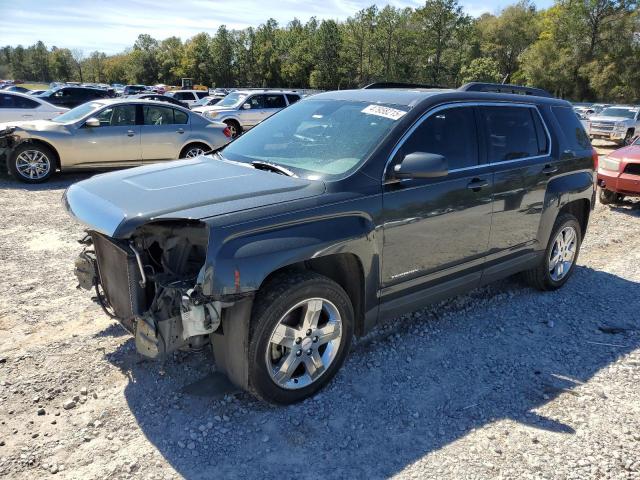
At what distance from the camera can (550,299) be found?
5184 millimetres

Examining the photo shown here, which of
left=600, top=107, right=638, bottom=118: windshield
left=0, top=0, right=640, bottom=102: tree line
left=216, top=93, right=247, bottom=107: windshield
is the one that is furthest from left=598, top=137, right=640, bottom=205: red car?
left=0, top=0, right=640, bottom=102: tree line

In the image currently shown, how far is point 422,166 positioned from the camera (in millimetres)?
3381

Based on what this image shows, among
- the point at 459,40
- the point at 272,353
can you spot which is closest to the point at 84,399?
the point at 272,353

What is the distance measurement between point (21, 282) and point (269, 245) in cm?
341

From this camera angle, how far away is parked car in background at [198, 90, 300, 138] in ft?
57.7

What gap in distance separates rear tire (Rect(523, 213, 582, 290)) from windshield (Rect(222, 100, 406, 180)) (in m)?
2.39

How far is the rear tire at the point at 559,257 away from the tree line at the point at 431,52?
43.3 m

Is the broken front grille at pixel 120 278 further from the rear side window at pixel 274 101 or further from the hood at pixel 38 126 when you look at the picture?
the rear side window at pixel 274 101

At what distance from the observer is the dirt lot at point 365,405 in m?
2.87

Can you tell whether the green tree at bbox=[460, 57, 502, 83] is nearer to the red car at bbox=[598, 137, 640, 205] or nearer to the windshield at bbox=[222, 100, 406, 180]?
the red car at bbox=[598, 137, 640, 205]

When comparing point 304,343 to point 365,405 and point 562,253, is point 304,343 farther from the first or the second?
point 562,253

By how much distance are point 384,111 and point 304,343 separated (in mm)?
1748

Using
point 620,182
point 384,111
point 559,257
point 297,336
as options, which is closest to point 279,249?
point 297,336

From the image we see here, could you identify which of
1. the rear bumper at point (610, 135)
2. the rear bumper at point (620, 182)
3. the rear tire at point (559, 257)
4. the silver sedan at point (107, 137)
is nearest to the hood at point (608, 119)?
the rear bumper at point (610, 135)
